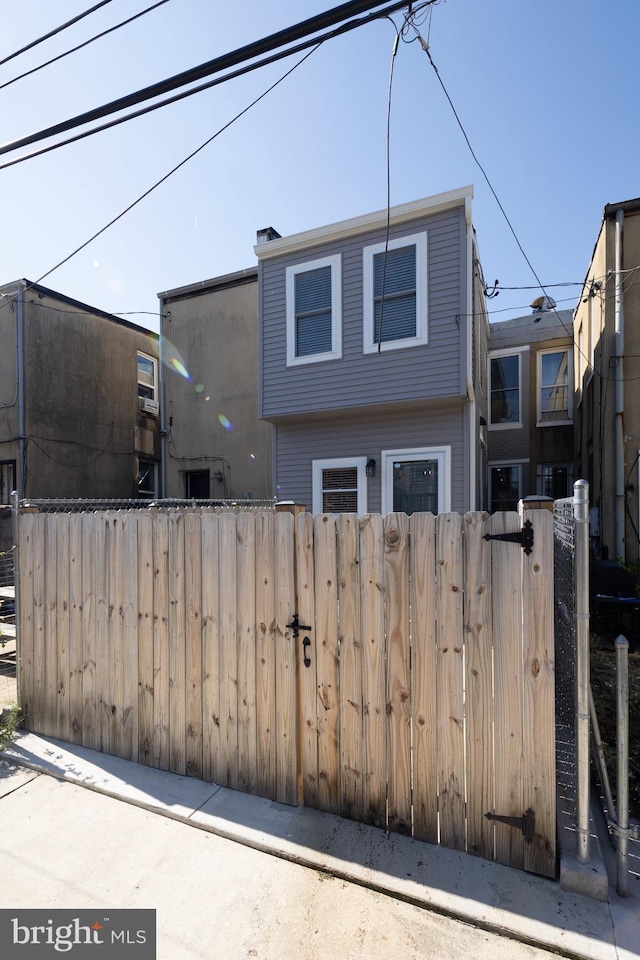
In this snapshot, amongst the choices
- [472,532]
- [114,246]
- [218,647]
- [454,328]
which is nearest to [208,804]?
[218,647]

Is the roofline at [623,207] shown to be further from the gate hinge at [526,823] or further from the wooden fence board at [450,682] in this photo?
the gate hinge at [526,823]

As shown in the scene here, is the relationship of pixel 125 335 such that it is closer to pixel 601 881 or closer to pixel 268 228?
pixel 268 228

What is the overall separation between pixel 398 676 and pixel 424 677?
0.13m

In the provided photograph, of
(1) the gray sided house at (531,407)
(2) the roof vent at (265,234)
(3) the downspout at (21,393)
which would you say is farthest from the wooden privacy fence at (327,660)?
(1) the gray sided house at (531,407)

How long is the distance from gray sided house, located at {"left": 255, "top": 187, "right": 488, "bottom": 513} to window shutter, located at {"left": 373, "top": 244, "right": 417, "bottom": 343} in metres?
0.02

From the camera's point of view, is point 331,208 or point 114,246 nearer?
point 114,246

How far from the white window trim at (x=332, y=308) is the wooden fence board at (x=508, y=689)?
19.5 feet

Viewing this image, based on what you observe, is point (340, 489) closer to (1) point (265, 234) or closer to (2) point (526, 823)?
(1) point (265, 234)

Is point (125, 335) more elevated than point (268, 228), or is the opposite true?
point (268, 228)

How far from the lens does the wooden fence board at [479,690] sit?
208cm

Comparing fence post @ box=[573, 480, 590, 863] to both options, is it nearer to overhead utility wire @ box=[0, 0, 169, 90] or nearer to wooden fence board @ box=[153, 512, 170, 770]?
wooden fence board @ box=[153, 512, 170, 770]

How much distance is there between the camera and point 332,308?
7.57 m

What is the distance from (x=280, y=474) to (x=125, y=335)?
7.37 metres

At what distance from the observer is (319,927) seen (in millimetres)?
1771
